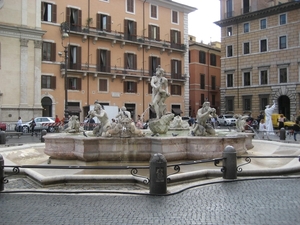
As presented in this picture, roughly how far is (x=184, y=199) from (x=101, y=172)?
283 cm

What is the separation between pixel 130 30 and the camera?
4166 cm

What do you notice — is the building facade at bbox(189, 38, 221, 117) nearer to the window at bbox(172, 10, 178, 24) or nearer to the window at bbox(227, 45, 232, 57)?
the window at bbox(227, 45, 232, 57)

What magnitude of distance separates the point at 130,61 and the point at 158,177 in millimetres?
35497

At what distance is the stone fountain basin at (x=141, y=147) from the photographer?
9742 millimetres

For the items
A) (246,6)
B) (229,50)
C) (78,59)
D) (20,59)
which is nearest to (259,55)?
(229,50)

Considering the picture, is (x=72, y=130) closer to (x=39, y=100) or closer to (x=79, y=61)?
(x=39, y=100)

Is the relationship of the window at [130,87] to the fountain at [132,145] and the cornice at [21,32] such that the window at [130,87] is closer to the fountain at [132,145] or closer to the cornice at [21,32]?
the cornice at [21,32]

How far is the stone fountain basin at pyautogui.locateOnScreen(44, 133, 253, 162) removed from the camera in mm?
9742

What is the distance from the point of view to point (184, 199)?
21.1 feet

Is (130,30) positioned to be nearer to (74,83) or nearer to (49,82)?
(74,83)

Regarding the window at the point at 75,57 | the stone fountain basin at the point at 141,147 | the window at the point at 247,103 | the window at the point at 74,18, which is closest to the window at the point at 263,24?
the window at the point at 247,103

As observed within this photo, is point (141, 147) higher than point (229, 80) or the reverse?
the reverse

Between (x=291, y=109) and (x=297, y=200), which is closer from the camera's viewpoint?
(x=297, y=200)

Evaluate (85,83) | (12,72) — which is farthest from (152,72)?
(12,72)
